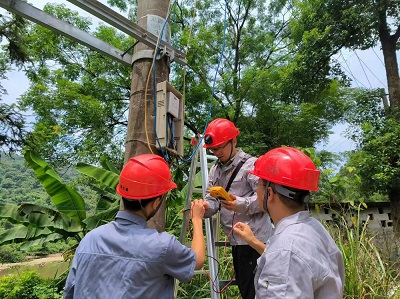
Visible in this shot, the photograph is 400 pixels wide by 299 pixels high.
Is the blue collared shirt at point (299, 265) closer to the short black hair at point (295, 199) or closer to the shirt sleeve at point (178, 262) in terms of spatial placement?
the short black hair at point (295, 199)

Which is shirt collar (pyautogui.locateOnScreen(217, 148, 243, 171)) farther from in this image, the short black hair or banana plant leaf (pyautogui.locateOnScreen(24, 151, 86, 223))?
banana plant leaf (pyautogui.locateOnScreen(24, 151, 86, 223))

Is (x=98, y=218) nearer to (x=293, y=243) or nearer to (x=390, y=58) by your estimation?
(x=293, y=243)

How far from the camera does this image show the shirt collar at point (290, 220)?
1366 mm

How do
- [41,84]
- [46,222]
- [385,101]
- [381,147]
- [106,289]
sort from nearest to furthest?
[106,289]
[46,222]
[381,147]
[385,101]
[41,84]

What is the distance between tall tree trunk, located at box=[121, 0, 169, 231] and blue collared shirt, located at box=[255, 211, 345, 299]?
1.23 metres

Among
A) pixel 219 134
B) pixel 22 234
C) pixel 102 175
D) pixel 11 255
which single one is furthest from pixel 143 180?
pixel 11 255

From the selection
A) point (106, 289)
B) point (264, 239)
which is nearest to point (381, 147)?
point (264, 239)

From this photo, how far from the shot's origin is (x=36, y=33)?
12.1 m

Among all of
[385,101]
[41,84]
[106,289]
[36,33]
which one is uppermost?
[36,33]

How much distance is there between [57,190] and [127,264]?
13.9ft

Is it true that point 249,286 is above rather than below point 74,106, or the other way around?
below

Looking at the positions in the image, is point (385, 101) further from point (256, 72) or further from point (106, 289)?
point (106, 289)

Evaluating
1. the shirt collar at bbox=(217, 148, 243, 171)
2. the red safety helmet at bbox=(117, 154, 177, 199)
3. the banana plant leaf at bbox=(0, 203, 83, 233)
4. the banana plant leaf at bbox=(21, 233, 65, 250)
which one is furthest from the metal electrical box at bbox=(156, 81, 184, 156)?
the banana plant leaf at bbox=(21, 233, 65, 250)

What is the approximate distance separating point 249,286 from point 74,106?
10.2 m
